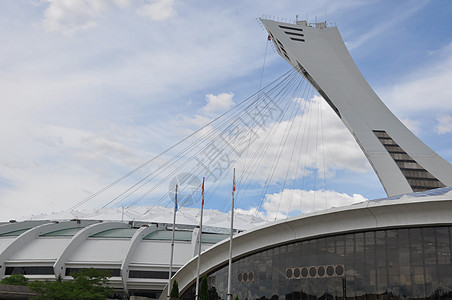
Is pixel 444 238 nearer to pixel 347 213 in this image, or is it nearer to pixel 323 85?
pixel 347 213

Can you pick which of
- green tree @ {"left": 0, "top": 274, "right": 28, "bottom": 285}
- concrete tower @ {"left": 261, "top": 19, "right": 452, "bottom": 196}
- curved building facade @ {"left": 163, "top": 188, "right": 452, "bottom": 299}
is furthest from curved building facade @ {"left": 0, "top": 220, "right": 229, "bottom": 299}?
concrete tower @ {"left": 261, "top": 19, "right": 452, "bottom": 196}

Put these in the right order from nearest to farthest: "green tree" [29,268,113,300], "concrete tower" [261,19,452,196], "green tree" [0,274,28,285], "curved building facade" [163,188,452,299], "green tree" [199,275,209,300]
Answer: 1. "curved building facade" [163,188,452,299]
2. "green tree" [199,275,209,300]
3. "green tree" [29,268,113,300]
4. "green tree" [0,274,28,285]
5. "concrete tower" [261,19,452,196]

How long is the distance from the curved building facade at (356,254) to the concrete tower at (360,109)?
1627 centimetres

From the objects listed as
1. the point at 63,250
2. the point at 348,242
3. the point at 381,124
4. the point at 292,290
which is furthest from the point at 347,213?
the point at 63,250

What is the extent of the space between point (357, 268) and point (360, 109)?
1050 inches

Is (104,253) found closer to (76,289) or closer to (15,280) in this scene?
(15,280)

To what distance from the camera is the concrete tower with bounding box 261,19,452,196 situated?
47.8m

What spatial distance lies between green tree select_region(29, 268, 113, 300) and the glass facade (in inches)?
477

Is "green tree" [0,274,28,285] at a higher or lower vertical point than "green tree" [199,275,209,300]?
higher

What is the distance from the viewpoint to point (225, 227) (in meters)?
62.1

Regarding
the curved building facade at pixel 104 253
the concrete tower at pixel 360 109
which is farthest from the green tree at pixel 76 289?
the concrete tower at pixel 360 109

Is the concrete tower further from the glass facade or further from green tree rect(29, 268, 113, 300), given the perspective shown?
green tree rect(29, 268, 113, 300)

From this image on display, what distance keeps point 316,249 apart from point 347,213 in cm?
355

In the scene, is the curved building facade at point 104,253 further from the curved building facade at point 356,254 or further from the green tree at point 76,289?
the curved building facade at point 356,254
